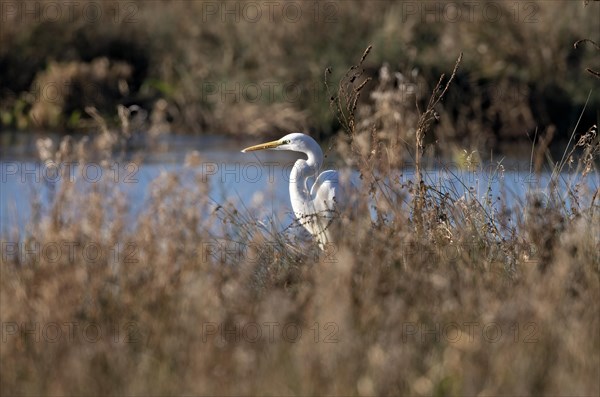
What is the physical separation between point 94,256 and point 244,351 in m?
0.95

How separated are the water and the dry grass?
343 mm

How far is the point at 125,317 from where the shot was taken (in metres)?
4.20

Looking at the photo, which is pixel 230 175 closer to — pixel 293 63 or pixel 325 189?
pixel 293 63

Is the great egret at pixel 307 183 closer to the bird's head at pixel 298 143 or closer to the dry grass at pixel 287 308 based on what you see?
the bird's head at pixel 298 143

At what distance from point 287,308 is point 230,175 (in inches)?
325

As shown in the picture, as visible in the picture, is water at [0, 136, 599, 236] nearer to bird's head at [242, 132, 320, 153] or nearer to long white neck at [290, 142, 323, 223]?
long white neck at [290, 142, 323, 223]

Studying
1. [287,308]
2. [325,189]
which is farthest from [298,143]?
[287,308]

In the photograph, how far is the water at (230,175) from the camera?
5766 mm

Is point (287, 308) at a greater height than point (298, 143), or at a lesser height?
lesser

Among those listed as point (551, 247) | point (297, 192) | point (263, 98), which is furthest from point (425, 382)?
point (263, 98)

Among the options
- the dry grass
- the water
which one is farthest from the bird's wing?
the dry grass

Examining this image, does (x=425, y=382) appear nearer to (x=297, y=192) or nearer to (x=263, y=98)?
(x=297, y=192)

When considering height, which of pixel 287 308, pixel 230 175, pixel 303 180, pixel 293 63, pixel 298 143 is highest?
pixel 293 63

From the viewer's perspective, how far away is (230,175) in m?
11.8
